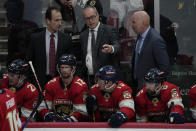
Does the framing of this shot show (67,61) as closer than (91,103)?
No

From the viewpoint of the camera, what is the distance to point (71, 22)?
6.46 metres

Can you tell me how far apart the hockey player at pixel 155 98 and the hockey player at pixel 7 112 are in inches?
66.0

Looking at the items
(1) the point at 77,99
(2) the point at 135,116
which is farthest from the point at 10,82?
(2) the point at 135,116

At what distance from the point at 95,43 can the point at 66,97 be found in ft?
2.85

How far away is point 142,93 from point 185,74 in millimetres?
1711

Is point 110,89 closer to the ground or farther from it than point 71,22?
closer to the ground

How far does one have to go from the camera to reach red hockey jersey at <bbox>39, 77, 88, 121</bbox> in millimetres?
4895

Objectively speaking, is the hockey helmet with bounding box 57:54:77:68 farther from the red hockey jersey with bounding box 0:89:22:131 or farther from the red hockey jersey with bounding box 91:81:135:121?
the red hockey jersey with bounding box 0:89:22:131

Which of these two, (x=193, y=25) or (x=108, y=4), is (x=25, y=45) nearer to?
(x=108, y=4)

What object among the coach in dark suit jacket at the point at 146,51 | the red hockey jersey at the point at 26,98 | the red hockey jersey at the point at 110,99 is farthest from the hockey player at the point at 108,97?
the red hockey jersey at the point at 26,98

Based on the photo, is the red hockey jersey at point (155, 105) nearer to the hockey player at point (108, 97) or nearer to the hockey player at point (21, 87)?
the hockey player at point (108, 97)

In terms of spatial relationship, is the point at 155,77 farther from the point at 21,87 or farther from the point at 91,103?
the point at 21,87

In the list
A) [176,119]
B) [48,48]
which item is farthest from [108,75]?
[48,48]

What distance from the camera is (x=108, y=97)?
16.0ft
